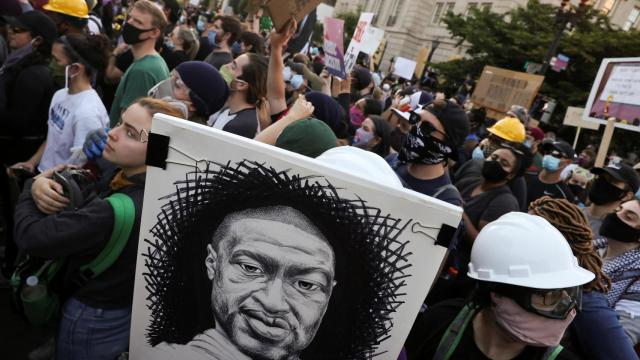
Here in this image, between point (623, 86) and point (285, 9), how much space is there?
4.04 meters

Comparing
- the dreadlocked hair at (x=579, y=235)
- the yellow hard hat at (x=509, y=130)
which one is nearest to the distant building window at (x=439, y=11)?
the yellow hard hat at (x=509, y=130)

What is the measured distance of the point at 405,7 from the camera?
151 ft

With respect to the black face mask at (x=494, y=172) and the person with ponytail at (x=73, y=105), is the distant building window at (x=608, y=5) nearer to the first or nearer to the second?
the black face mask at (x=494, y=172)

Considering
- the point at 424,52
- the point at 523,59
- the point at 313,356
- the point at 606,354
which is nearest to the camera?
the point at 313,356

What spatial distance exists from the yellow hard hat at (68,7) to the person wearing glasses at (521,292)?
15.4 feet

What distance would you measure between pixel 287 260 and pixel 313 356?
0.32 m

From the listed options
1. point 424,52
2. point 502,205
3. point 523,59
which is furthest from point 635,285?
point 523,59

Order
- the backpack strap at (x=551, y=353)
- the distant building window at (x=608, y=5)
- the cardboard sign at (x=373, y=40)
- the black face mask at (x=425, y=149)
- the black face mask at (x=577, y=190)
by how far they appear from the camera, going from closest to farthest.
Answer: the backpack strap at (x=551, y=353) → the black face mask at (x=425, y=149) → the black face mask at (x=577, y=190) → the cardboard sign at (x=373, y=40) → the distant building window at (x=608, y=5)

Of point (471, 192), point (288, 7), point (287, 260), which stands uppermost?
point (288, 7)

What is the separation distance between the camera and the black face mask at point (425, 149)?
8.54 feet

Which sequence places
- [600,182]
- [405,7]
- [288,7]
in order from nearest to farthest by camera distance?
[288,7] → [600,182] → [405,7]

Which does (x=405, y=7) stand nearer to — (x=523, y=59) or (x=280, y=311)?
(x=523, y=59)

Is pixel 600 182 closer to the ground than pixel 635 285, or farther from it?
farther from it

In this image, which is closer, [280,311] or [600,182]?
[280,311]
